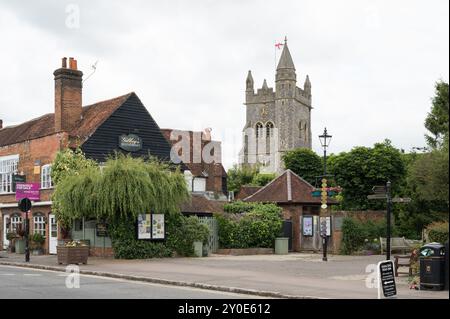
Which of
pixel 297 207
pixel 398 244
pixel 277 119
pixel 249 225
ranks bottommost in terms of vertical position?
pixel 398 244

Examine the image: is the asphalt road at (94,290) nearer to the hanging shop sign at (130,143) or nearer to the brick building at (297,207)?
the hanging shop sign at (130,143)

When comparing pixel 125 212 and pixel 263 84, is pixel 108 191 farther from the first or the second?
pixel 263 84

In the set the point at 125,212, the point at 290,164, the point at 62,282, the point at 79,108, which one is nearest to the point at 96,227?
the point at 125,212

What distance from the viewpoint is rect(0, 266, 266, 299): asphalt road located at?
50.3ft

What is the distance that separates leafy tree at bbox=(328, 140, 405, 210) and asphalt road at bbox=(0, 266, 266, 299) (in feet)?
101

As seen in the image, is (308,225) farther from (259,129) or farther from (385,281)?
(259,129)

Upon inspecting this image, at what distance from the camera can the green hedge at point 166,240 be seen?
2902cm

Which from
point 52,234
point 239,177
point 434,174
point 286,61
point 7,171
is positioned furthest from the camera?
point 286,61

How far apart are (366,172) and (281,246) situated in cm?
1622

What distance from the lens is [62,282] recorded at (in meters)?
18.7

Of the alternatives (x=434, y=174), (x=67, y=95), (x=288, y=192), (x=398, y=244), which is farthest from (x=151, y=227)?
(x=434, y=174)

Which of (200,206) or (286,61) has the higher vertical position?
(286,61)

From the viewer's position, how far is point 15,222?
38375 mm
